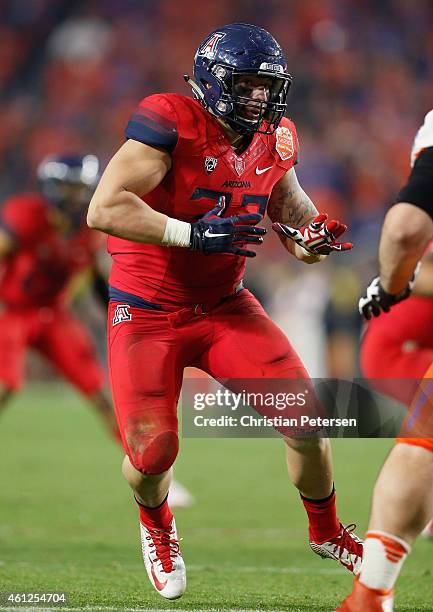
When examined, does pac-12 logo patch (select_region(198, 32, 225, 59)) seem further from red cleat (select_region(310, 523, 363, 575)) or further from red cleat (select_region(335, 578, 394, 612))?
red cleat (select_region(335, 578, 394, 612))

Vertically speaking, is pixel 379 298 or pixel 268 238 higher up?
pixel 379 298

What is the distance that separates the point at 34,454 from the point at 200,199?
5.23 metres

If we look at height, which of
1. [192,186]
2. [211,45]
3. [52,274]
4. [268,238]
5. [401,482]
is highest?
[211,45]

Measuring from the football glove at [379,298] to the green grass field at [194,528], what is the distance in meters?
1.12

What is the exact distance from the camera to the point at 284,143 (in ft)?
12.7

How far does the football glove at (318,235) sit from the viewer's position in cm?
356

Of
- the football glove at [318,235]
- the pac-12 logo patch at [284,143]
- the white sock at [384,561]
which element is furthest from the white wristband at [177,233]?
the white sock at [384,561]

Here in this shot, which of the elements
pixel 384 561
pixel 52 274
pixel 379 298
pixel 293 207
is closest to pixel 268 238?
pixel 52 274

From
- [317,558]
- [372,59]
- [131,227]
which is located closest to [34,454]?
[317,558]

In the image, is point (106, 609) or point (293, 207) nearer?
point (106, 609)

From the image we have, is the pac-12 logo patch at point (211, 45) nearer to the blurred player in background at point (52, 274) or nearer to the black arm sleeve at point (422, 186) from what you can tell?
the black arm sleeve at point (422, 186)

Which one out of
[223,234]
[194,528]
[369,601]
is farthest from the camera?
[194,528]

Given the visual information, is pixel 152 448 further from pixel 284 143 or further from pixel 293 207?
pixel 284 143

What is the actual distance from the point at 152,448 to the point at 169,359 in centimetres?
35
